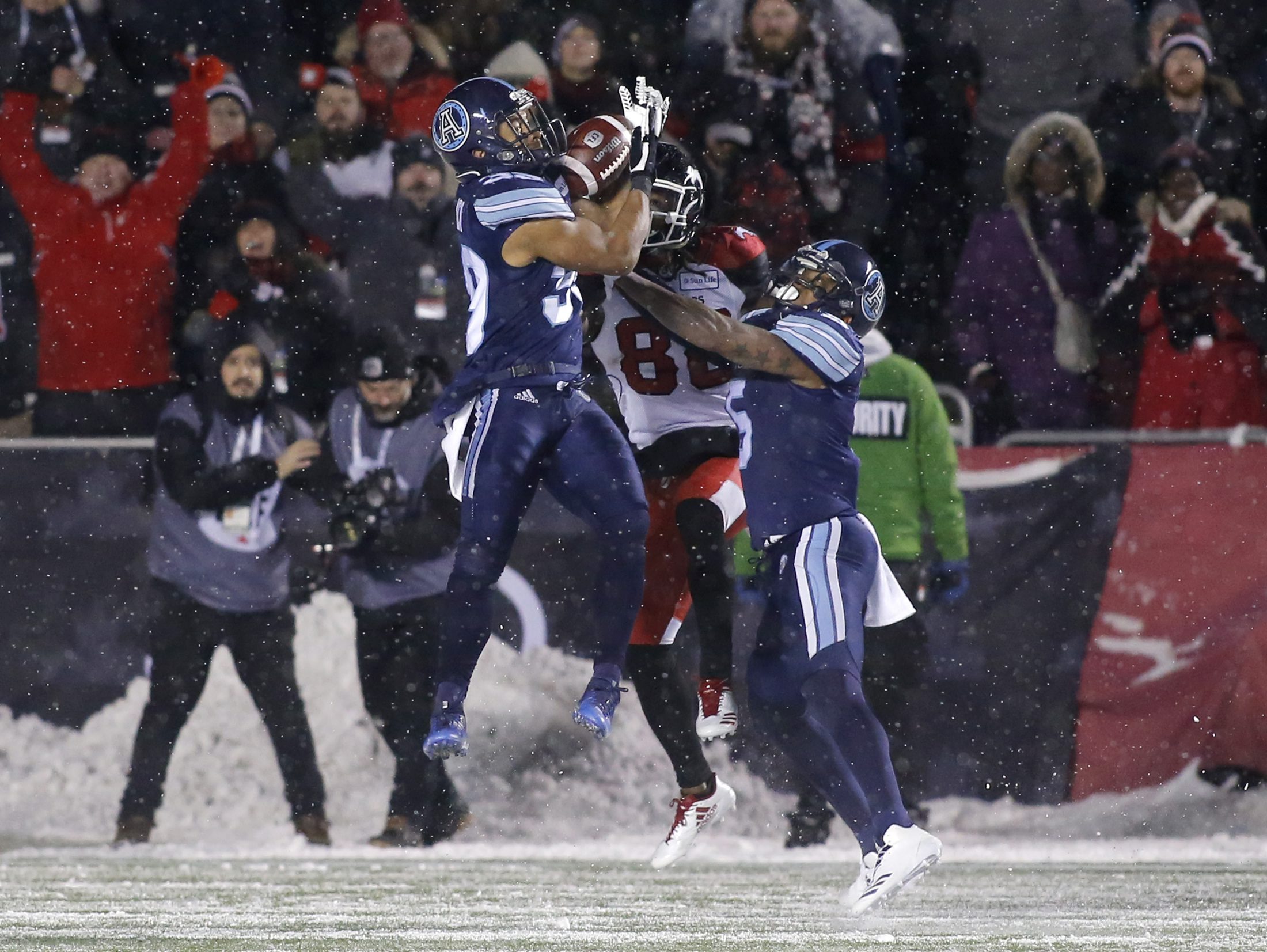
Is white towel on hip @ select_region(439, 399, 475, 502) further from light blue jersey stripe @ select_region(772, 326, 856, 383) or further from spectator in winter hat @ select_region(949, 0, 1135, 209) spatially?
spectator in winter hat @ select_region(949, 0, 1135, 209)

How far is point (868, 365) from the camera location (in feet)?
23.6

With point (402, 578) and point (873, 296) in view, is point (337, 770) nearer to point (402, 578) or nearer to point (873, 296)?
point (402, 578)

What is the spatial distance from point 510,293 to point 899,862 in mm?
1946

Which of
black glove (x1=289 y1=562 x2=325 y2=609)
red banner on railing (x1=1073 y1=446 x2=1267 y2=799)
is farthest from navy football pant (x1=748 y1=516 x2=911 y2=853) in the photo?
black glove (x1=289 y1=562 x2=325 y2=609)

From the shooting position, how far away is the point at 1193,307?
8656 mm

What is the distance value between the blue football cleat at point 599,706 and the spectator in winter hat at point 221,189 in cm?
435

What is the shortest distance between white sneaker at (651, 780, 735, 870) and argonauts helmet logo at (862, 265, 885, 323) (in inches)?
59.4

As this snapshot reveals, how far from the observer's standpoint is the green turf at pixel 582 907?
17.2 ft

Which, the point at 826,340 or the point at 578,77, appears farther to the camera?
the point at 578,77

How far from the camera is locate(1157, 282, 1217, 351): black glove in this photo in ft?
28.3

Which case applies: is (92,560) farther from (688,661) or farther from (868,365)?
(868,365)

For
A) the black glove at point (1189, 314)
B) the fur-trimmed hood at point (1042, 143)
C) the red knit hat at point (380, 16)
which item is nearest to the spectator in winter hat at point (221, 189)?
the red knit hat at point (380, 16)

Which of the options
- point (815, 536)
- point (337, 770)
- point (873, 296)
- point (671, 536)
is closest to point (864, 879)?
point (815, 536)

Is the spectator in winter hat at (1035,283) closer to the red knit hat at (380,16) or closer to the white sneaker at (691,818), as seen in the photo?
the red knit hat at (380,16)
